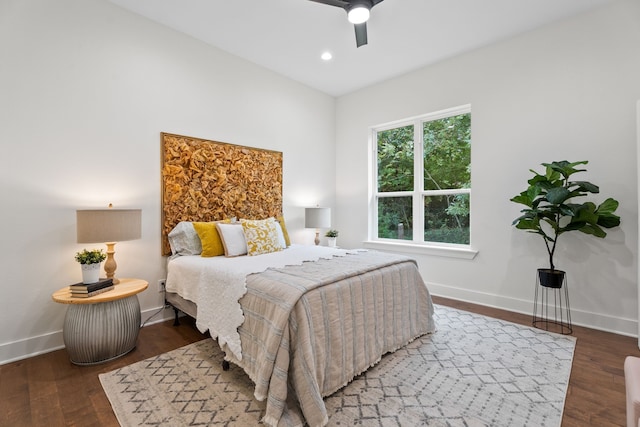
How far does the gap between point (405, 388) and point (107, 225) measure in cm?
244

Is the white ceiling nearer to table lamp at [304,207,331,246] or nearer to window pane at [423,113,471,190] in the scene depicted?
window pane at [423,113,471,190]

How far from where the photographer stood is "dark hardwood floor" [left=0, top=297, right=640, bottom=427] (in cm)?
160

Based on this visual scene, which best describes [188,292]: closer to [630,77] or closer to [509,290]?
[509,290]

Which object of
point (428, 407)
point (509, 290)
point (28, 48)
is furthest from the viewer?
point (509, 290)

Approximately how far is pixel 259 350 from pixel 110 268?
1651mm

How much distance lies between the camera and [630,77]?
265 cm

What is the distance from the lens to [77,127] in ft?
8.36

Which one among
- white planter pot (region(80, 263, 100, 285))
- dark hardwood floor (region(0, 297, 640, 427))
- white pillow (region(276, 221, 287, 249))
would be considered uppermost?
white pillow (region(276, 221, 287, 249))

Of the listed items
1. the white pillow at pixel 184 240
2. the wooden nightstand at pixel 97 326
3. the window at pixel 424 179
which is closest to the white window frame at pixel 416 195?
the window at pixel 424 179

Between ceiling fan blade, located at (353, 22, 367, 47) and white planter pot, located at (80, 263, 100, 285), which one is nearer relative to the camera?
white planter pot, located at (80, 263, 100, 285)

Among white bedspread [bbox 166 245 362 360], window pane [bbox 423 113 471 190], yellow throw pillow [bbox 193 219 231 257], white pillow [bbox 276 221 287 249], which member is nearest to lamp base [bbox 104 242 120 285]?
white bedspread [bbox 166 245 362 360]

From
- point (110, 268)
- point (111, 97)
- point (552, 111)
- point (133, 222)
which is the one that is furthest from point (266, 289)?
point (552, 111)

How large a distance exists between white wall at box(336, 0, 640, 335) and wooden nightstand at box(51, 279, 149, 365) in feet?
11.2

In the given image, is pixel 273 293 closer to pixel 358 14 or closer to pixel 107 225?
pixel 107 225
